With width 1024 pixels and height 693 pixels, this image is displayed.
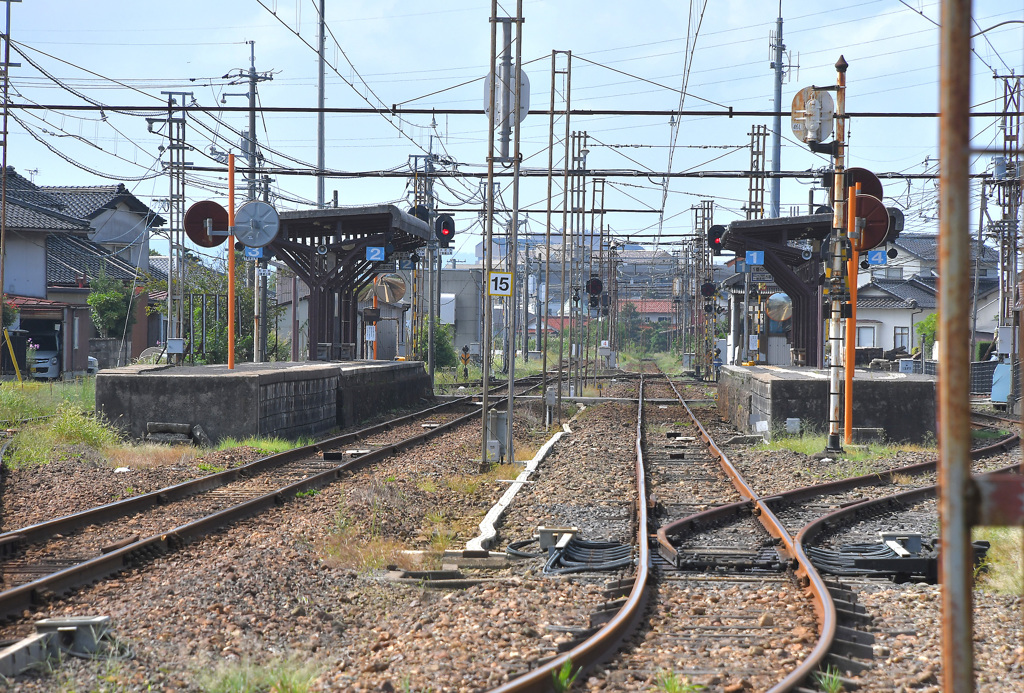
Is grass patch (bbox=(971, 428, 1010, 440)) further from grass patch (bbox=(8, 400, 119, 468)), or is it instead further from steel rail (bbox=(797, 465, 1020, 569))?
grass patch (bbox=(8, 400, 119, 468))

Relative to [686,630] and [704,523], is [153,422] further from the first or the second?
[686,630]

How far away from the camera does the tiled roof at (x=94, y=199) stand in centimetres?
4609

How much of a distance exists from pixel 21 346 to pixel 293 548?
100.0 feet

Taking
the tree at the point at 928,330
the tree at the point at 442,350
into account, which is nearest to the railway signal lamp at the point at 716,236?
the tree at the point at 442,350

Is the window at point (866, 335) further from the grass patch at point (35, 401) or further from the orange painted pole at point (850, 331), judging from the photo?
the grass patch at point (35, 401)

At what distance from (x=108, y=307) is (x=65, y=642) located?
3441cm

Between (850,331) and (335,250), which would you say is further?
(335,250)

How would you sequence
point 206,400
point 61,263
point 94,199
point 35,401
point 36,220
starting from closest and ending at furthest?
point 206,400, point 35,401, point 36,220, point 61,263, point 94,199

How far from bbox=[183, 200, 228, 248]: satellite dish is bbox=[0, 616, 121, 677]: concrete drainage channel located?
1287 cm

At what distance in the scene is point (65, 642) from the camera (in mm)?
5086

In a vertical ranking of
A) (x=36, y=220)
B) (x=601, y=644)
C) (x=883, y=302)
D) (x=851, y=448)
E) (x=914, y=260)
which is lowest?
(x=851, y=448)

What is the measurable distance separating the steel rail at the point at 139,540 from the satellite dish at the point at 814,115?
823cm

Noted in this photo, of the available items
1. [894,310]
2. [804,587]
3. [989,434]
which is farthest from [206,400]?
[894,310]

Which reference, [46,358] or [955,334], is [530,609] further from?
[46,358]
